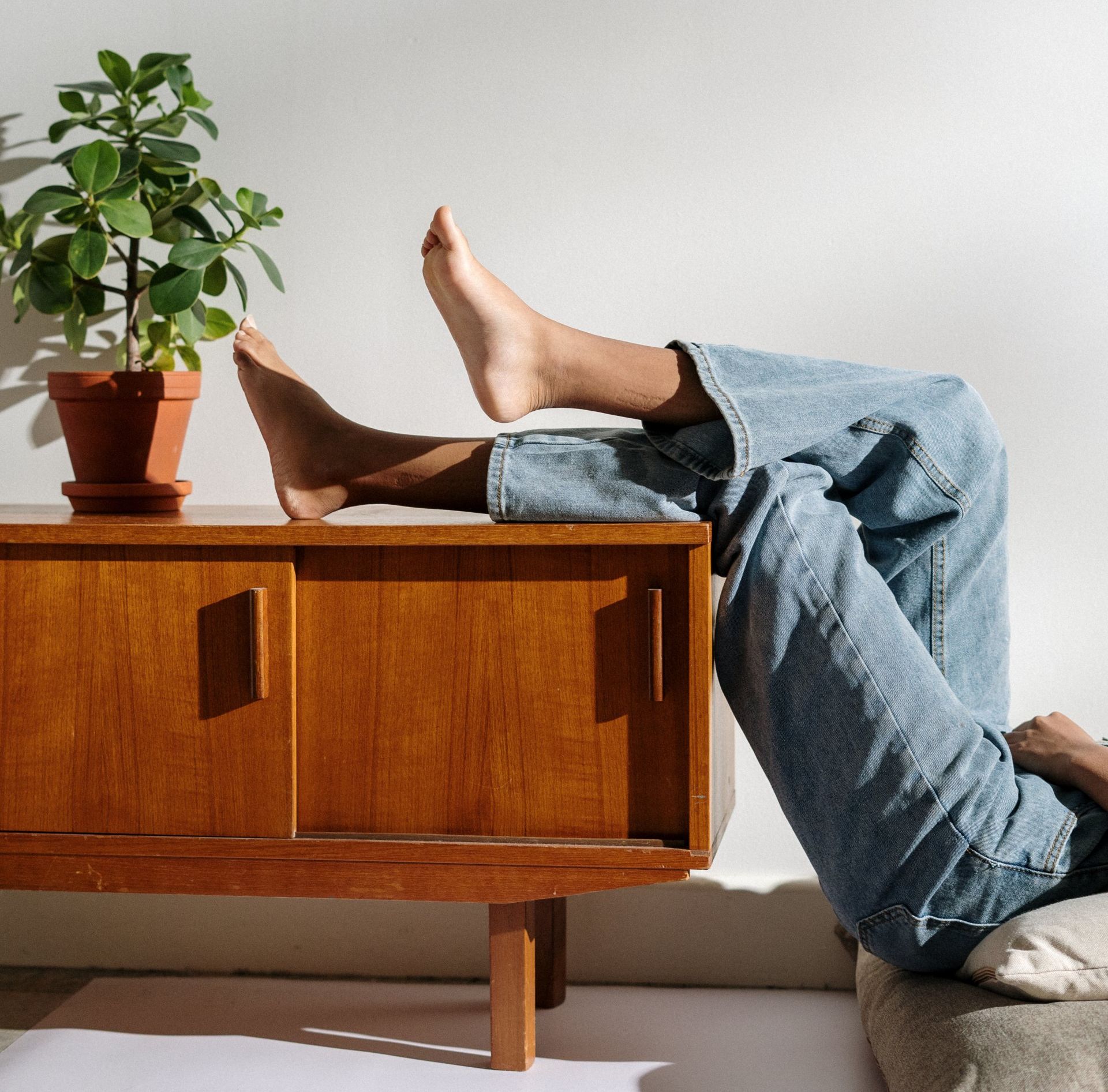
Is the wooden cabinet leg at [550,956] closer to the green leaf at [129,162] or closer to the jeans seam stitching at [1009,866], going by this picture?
the jeans seam stitching at [1009,866]

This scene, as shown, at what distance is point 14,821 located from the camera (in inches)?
49.8

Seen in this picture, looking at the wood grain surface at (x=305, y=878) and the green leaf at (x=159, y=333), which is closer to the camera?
Answer: the wood grain surface at (x=305, y=878)

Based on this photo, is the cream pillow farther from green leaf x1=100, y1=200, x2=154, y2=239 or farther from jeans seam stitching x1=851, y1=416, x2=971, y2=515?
green leaf x1=100, y1=200, x2=154, y2=239

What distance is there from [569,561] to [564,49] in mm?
935

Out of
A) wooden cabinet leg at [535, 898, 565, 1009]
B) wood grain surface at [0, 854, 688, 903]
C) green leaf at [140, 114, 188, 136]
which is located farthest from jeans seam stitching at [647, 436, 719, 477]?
green leaf at [140, 114, 188, 136]

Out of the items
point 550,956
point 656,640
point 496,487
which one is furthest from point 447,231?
point 550,956

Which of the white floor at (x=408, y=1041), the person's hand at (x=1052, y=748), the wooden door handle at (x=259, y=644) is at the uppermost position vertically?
the wooden door handle at (x=259, y=644)

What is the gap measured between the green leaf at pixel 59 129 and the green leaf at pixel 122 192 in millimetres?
193

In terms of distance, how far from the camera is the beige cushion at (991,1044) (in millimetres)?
1047

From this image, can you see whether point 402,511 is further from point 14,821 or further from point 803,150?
point 803,150

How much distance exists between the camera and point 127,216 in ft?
4.91

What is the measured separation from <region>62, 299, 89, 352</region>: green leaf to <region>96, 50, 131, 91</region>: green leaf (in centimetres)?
31

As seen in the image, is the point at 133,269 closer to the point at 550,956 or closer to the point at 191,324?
the point at 191,324

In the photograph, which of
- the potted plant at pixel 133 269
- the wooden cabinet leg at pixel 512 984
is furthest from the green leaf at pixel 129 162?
the wooden cabinet leg at pixel 512 984
